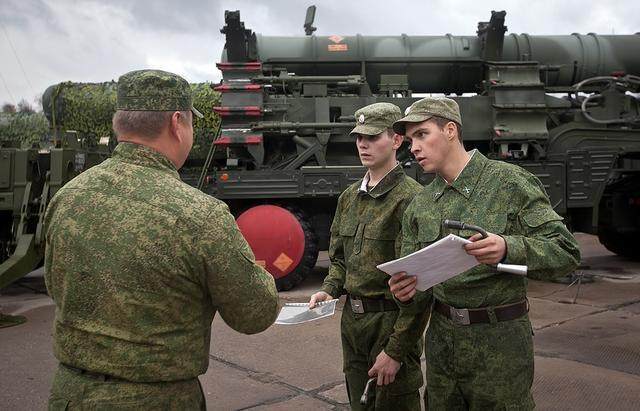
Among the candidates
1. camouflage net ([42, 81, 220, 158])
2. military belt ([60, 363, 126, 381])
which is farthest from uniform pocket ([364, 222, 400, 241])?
camouflage net ([42, 81, 220, 158])

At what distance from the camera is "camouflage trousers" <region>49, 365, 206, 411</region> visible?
1640mm

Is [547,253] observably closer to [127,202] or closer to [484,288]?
[484,288]

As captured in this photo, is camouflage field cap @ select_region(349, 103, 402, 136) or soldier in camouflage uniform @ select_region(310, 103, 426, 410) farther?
camouflage field cap @ select_region(349, 103, 402, 136)

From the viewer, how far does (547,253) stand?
2.00 metres

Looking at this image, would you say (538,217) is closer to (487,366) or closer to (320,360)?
(487,366)

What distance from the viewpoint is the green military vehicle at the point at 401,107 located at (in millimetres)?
7160

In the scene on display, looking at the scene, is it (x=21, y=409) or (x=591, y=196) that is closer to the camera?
(x=21, y=409)

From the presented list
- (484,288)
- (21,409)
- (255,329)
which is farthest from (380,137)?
(21,409)

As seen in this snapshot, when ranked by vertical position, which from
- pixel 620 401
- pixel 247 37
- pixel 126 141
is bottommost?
pixel 620 401

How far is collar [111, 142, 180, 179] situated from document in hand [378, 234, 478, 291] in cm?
73

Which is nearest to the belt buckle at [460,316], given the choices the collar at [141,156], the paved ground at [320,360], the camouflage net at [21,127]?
the collar at [141,156]

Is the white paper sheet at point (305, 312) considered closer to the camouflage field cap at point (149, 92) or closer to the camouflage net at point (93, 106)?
the camouflage field cap at point (149, 92)

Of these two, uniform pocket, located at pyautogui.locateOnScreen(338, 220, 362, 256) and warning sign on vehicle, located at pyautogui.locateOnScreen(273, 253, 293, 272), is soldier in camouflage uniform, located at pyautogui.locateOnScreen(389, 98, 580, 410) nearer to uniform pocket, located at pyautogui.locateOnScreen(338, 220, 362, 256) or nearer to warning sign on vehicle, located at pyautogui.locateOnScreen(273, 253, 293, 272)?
uniform pocket, located at pyautogui.locateOnScreen(338, 220, 362, 256)

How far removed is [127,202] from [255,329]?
508 mm
